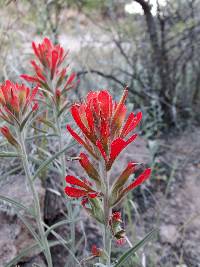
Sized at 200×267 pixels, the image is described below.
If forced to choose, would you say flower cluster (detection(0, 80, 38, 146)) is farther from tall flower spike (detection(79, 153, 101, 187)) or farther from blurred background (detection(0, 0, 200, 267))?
blurred background (detection(0, 0, 200, 267))

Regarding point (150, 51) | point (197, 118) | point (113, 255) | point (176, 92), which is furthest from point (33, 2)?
point (113, 255)

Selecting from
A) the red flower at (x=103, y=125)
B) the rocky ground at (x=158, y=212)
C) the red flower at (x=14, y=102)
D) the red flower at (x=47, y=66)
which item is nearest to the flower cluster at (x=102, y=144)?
the red flower at (x=103, y=125)

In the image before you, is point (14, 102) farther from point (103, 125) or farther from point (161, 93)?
point (161, 93)

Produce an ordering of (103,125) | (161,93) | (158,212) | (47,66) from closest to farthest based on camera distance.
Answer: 1. (103,125)
2. (47,66)
3. (158,212)
4. (161,93)

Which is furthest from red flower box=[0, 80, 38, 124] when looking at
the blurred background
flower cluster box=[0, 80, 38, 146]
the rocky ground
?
the blurred background

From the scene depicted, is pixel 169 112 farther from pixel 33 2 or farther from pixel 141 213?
pixel 33 2

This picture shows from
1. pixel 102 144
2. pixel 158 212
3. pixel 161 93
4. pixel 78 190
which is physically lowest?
pixel 158 212

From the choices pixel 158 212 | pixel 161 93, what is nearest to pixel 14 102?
pixel 158 212
